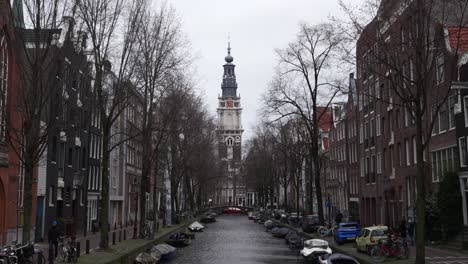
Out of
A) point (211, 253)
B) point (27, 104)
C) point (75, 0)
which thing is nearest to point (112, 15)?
point (75, 0)

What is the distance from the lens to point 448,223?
111ft

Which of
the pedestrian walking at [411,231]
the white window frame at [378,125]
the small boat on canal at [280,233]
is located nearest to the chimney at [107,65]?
the pedestrian walking at [411,231]

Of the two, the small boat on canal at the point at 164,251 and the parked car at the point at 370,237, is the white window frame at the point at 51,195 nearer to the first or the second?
the small boat on canal at the point at 164,251

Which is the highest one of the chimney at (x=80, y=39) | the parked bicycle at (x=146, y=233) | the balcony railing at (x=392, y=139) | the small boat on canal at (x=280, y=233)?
the chimney at (x=80, y=39)

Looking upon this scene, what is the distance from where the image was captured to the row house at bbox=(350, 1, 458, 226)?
24000 mm

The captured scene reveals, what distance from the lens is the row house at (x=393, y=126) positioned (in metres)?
24.0

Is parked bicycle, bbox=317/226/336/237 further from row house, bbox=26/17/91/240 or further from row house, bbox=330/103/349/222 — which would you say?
row house, bbox=26/17/91/240

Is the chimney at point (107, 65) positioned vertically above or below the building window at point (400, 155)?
above

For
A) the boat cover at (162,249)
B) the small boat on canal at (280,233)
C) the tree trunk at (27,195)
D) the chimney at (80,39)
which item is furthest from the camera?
the small boat on canal at (280,233)

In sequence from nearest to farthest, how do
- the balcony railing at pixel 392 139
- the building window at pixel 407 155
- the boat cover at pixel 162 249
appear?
the boat cover at pixel 162 249, the building window at pixel 407 155, the balcony railing at pixel 392 139

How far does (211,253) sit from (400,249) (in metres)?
13.7

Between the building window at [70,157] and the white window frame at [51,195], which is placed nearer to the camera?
the white window frame at [51,195]

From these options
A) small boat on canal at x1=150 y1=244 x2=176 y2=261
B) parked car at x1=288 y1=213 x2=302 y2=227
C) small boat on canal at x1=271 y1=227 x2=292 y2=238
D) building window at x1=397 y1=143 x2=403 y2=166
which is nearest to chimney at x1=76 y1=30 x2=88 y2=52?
small boat on canal at x1=150 y1=244 x2=176 y2=261

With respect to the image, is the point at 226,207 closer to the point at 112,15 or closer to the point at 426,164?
the point at 426,164
